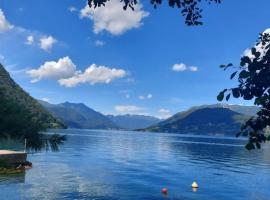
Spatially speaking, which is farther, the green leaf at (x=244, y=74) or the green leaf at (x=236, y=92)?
the green leaf at (x=236, y=92)

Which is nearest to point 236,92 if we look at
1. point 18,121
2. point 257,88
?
point 257,88

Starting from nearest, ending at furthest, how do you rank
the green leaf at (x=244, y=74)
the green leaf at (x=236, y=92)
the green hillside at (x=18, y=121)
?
the green leaf at (x=244, y=74) → the green leaf at (x=236, y=92) → the green hillside at (x=18, y=121)

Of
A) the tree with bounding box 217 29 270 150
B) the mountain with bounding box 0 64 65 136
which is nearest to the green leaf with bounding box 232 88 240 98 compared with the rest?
the tree with bounding box 217 29 270 150

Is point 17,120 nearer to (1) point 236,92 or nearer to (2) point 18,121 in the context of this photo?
(2) point 18,121

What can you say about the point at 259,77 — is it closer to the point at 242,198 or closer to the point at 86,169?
the point at 242,198

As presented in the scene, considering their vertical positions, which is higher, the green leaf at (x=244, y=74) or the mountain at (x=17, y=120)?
the green leaf at (x=244, y=74)

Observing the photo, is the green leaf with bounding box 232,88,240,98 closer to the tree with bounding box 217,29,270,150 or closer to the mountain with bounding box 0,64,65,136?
the tree with bounding box 217,29,270,150

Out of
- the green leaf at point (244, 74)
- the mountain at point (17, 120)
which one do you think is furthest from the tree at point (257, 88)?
the mountain at point (17, 120)

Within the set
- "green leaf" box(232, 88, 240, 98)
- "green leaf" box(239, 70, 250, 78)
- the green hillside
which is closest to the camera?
"green leaf" box(239, 70, 250, 78)

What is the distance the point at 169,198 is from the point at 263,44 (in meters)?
62.9

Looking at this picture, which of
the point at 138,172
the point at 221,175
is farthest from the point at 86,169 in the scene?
the point at 221,175

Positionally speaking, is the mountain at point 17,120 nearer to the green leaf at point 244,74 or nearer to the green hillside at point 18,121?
the green hillside at point 18,121

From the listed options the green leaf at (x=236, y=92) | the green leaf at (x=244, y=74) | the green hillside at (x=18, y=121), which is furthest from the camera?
the green hillside at (x=18, y=121)

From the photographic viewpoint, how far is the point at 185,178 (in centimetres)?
9406
